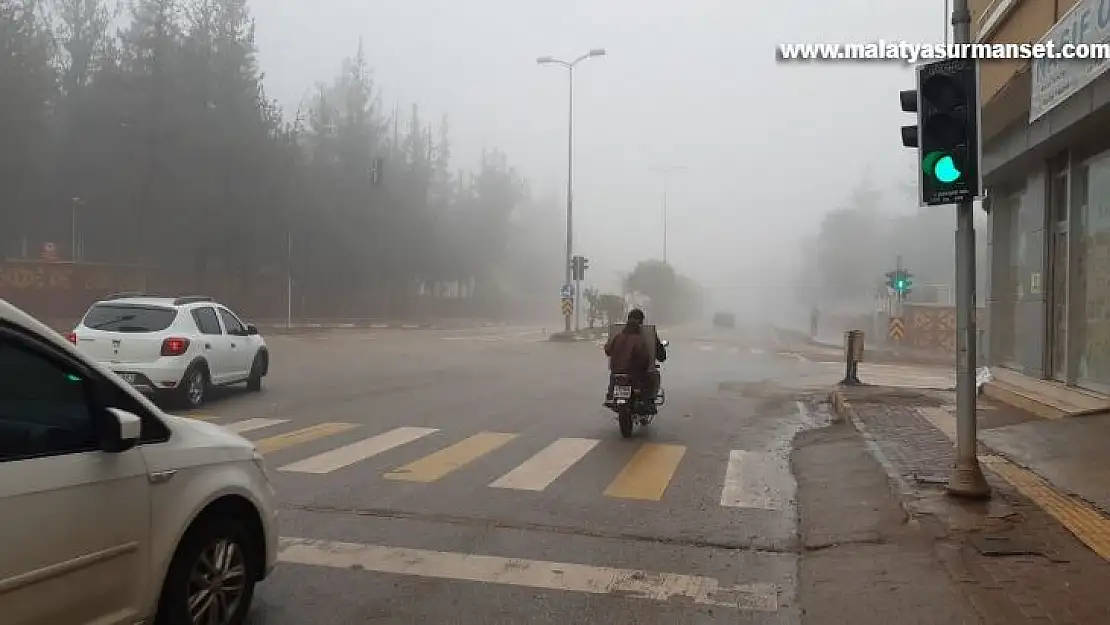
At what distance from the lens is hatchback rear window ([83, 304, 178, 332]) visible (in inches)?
512

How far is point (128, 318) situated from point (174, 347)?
825 mm

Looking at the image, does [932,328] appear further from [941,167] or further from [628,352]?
[941,167]

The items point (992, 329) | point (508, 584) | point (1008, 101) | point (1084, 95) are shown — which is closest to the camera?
point (508, 584)

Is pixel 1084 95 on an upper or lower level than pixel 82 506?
upper

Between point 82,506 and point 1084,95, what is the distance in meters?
11.1

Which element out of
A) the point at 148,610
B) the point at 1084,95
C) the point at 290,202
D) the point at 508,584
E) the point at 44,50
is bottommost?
the point at 508,584

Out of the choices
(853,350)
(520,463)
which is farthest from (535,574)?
(853,350)

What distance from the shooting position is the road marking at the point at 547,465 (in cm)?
849

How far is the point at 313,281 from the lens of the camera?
182ft

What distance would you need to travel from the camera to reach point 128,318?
1316cm

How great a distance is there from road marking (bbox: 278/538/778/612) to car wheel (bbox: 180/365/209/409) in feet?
25.9

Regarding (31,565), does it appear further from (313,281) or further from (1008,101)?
(313,281)

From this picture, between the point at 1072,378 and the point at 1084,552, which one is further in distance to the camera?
the point at 1072,378

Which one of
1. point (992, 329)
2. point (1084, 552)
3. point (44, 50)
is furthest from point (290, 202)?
point (1084, 552)
